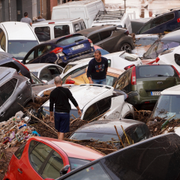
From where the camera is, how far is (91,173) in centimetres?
A: 377

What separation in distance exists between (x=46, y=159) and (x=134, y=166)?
1.58m

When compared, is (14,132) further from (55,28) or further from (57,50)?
(55,28)

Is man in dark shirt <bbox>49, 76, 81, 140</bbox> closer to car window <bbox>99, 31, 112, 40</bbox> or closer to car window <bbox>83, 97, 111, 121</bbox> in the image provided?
car window <bbox>83, 97, 111, 121</bbox>

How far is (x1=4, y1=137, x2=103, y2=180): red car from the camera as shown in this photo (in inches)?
182

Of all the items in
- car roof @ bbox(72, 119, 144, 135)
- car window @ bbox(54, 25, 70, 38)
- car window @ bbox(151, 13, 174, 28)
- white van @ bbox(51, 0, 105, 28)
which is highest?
white van @ bbox(51, 0, 105, 28)

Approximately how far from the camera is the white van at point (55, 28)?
1909cm

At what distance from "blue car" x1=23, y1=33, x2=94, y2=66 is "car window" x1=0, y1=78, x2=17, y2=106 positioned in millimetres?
6314

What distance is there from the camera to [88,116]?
26.7ft

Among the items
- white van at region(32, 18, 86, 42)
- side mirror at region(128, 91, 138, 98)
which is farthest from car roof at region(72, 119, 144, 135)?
white van at region(32, 18, 86, 42)

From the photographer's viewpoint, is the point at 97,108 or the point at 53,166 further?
the point at 97,108

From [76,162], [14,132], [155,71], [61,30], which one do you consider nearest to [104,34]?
[61,30]

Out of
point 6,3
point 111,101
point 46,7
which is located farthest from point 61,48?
point 46,7

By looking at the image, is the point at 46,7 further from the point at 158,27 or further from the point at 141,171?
the point at 141,171

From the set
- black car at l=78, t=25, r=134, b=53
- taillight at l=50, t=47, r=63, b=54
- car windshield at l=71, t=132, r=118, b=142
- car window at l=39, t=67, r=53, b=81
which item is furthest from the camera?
black car at l=78, t=25, r=134, b=53
